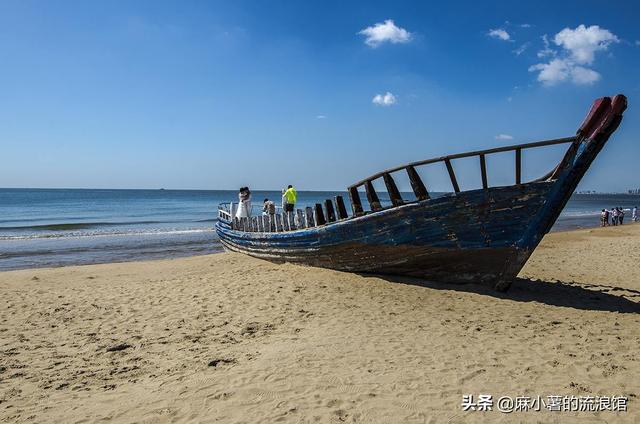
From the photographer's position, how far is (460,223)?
763cm

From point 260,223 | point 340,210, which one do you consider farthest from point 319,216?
point 260,223

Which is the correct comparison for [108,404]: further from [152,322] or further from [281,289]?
[281,289]

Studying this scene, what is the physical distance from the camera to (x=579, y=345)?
5723 mm

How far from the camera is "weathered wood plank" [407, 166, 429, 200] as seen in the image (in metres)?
7.88

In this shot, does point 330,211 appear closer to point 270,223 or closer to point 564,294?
point 270,223

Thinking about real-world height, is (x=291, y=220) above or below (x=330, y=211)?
below

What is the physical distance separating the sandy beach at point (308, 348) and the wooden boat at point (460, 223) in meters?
0.45

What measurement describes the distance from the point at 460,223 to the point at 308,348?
3658 millimetres

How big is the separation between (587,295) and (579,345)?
11.9ft

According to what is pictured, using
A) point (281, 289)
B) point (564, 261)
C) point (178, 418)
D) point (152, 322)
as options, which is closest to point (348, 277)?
point (281, 289)

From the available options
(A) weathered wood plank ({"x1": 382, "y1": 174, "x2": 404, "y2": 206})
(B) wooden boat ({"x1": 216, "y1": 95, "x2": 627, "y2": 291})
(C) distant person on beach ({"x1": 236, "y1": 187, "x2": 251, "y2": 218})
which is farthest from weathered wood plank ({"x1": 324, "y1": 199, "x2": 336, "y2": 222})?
(C) distant person on beach ({"x1": 236, "y1": 187, "x2": 251, "y2": 218})

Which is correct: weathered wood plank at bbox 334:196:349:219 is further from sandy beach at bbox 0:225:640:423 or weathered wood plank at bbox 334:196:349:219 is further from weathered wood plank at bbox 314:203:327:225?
sandy beach at bbox 0:225:640:423

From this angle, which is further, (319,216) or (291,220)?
(291,220)

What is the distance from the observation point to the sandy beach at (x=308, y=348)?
403 cm
